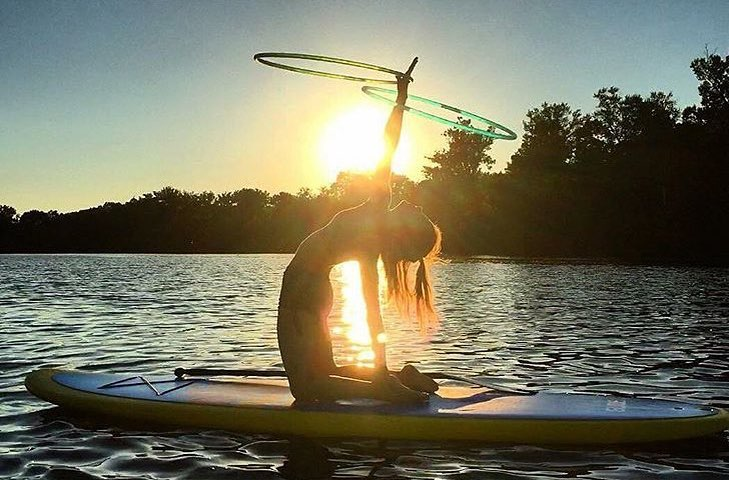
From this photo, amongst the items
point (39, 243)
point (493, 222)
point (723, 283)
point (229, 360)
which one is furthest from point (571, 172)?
point (39, 243)

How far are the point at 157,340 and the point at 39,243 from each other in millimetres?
147948

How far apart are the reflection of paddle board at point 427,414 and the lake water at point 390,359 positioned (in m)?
0.15

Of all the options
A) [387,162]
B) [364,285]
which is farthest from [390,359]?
[387,162]

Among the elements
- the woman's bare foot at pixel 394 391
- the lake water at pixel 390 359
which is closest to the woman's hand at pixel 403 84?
the woman's bare foot at pixel 394 391

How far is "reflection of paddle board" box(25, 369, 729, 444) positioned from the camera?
23.8ft

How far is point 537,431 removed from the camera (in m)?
7.24

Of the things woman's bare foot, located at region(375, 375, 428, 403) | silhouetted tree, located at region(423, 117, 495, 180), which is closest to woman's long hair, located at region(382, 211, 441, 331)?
woman's bare foot, located at region(375, 375, 428, 403)

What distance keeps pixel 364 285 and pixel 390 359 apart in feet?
24.5

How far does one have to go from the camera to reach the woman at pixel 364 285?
6984 mm

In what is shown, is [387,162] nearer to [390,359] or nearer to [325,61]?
[325,61]

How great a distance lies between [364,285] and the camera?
278 inches

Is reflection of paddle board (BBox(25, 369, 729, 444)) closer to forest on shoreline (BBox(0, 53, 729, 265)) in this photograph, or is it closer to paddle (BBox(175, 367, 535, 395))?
paddle (BBox(175, 367, 535, 395))

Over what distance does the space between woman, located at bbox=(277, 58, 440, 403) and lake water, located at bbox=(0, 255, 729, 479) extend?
56 cm

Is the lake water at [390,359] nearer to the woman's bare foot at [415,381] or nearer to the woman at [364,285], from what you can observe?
the woman at [364,285]
